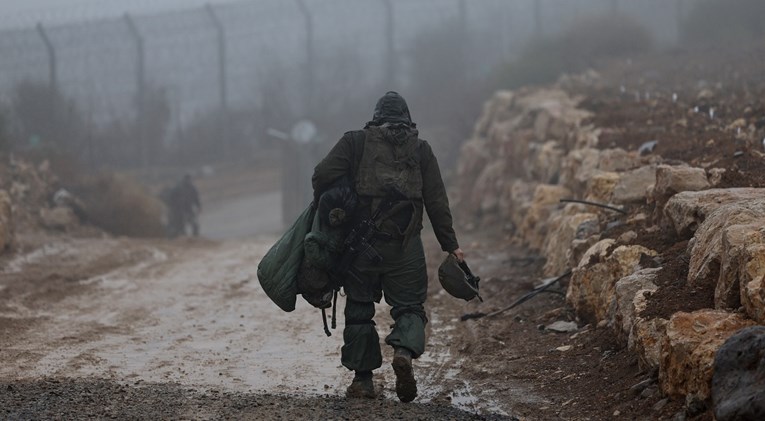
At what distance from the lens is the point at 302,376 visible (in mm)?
7211

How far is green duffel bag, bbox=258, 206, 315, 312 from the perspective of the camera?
6520mm

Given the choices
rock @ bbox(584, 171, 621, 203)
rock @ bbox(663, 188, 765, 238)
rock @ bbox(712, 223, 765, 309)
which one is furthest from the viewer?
rock @ bbox(584, 171, 621, 203)

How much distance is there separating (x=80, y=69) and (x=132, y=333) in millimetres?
25445

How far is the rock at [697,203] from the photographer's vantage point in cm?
692

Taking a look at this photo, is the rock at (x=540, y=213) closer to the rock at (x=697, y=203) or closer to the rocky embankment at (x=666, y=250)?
the rocky embankment at (x=666, y=250)

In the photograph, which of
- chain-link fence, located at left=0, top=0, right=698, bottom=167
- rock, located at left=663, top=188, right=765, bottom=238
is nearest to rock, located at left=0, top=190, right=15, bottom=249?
rock, located at left=663, top=188, right=765, bottom=238

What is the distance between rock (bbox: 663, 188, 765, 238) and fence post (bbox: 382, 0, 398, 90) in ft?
90.9

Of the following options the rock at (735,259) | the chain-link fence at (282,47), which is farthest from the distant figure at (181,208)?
the rock at (735,259)

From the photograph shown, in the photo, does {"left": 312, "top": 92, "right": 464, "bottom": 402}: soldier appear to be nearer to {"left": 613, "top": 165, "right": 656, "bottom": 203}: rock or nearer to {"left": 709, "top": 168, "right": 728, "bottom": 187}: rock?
{"left": 709, "top": 168, "right": 728, "bottom": 187}: rock

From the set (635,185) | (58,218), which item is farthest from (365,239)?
(58,218)

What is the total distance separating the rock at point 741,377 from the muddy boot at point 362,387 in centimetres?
228

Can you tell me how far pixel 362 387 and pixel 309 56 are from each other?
29.4m

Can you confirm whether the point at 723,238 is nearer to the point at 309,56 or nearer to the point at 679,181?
the point at 679,181

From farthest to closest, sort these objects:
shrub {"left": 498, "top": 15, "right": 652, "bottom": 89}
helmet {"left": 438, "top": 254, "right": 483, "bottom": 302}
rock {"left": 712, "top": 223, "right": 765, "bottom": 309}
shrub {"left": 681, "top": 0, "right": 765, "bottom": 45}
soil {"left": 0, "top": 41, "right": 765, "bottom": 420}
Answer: shrub {"left": 681, "top": 0, "right": 765, "bottom": 45}, shrub {"left": 498, "top": 15, "right": 652, "bottom": 89}, helmet {"left": 438, "top": 254, "right": 483, "bottom": 302}, soil {"left": 0, "top": 41, "right": 765, "bottom": 420}, rock {"left": 712, "top": 223, "right": 765, "bottom": 309}
